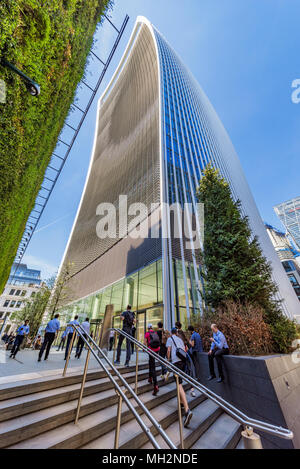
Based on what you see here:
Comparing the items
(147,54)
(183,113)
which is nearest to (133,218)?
(183,113)

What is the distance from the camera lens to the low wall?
340 cm

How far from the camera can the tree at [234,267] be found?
676 centimetres

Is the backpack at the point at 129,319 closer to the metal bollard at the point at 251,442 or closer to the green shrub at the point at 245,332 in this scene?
the green shrub at the point at 245,332

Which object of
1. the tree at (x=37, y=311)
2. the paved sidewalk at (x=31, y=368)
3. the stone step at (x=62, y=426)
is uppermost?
the tree at (x=37, y=311)

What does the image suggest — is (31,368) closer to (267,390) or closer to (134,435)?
(134,435)

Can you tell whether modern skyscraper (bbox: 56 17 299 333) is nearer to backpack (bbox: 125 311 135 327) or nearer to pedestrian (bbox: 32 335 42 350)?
backpack (bbox: 125 311 135 327)

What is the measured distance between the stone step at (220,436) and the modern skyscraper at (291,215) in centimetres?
12073

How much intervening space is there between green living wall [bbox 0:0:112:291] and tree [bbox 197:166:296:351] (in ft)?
24.4

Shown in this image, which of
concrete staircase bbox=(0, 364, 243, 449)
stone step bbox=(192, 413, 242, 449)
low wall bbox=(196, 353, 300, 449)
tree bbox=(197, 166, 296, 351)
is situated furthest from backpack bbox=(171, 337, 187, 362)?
tree bbox=(197, 166, 296, 351)

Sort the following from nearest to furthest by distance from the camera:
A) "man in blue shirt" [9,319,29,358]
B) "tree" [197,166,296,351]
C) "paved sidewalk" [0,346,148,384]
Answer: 1. "paved sidewalk" [0,346,148,384]
2. "tree" [197,166,296,351]
3. "man in blue shirt" [9,319,29,358]

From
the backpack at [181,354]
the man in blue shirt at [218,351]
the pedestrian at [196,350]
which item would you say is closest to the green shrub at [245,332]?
the pedestrian at [196,350]

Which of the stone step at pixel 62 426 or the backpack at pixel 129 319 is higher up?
the backpack at pixel 129 319

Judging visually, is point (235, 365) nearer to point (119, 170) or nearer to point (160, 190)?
point (160, 190)

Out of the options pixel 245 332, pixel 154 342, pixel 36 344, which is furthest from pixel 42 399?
pixel 36 344
